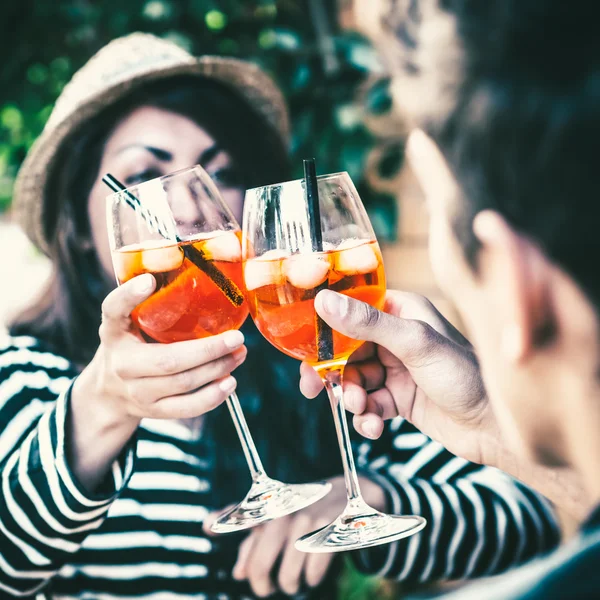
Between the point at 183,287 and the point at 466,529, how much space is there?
0.79 m

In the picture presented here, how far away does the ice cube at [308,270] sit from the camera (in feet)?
2.26

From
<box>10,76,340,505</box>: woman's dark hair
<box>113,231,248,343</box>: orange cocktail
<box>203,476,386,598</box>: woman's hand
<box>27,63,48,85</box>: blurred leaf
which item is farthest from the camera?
<box>27,63,48,85</box>: blurred leaf

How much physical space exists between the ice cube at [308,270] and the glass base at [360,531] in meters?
0.29

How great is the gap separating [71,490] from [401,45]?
720 millimetres

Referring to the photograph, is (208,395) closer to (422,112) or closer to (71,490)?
(71,490)

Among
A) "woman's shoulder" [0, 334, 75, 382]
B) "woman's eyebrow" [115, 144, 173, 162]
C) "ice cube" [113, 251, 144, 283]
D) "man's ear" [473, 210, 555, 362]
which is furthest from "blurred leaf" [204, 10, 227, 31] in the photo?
"man's ear" [473, 210, 555, 362]

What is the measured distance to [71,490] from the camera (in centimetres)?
92

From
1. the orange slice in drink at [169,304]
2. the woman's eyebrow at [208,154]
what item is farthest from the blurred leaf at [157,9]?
the orange slice in drink at [169,304]

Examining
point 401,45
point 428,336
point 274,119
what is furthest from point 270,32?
point 428,336

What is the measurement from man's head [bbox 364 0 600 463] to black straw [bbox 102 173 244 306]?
10.0 inches

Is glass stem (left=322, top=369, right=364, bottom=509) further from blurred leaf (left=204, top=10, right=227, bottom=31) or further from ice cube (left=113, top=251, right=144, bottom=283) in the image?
blurred leaf (left=204, top=10, right=227, bottom=31)

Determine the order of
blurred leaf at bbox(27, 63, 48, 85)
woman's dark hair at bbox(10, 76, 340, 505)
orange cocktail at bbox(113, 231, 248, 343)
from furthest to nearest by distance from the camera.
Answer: blurred leaf at bbox(27, 63, 48, 85) < woman's dark hair at bbox(10, 76, 340, 505) < orange cocktail at bbox(113, 231, 248, 343)

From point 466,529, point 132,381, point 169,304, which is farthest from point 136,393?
point 466,529

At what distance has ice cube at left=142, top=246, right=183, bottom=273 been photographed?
76cm
